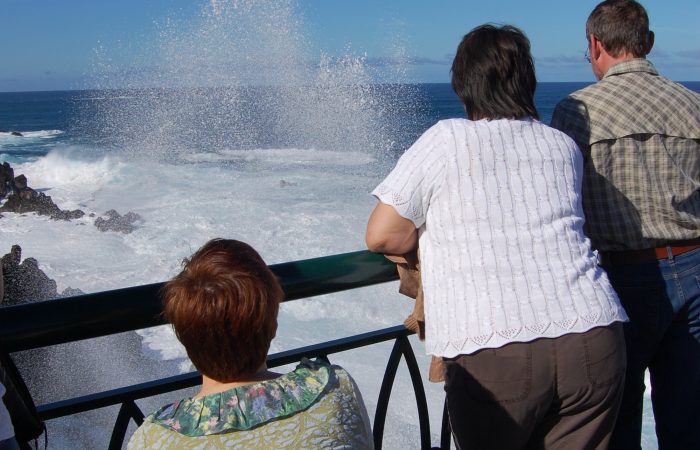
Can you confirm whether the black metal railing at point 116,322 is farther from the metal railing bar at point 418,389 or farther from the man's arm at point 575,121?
the man's arm at point 575,121

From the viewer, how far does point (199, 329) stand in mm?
1223

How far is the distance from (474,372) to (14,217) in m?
29.3

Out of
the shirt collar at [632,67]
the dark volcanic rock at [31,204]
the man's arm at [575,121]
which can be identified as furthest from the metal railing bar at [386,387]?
the dark volcanic rock at [31,204]

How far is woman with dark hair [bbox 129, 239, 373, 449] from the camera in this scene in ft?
3.92

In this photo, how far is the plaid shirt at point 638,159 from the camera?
191 cm

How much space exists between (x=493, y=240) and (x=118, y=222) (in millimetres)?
25063

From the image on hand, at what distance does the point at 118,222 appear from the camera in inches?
991

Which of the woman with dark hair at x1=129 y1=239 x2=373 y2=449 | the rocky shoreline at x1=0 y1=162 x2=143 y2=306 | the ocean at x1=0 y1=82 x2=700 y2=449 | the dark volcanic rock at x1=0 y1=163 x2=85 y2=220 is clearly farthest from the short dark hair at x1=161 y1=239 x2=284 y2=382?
the dark volcanic rock at x1=0 y1=163 x2=85 y2=220

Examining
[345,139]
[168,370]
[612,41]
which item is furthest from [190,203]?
[612,41]

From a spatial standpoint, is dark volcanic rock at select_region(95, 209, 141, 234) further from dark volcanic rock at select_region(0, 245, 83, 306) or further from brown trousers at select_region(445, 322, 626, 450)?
brown trousers at select_region(445, 322, 626, 450)

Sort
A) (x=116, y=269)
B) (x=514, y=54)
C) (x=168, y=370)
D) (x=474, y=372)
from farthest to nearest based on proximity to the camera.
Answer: (x=116, y=269) < (x=168, y=370) < (x=514, y=54) < (x=474, y=372)

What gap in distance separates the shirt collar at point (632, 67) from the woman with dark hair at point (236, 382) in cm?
127

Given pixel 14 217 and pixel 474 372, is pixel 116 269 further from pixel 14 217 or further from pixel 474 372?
pixel 474 372

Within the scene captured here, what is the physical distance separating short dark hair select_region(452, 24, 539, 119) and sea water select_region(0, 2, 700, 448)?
17.3 ft
